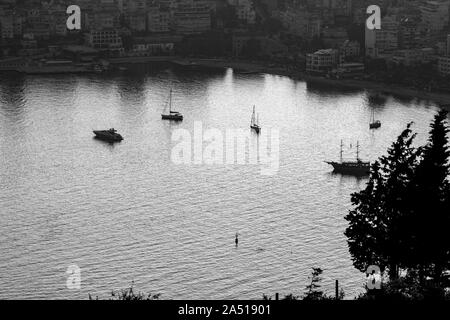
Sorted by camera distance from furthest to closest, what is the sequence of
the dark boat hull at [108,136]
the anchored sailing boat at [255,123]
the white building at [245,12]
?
the white building at [245,12] < the anchored sailing boat at [255,123] < the dark boat hull at [108,136]

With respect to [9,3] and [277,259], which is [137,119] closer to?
[277,259]

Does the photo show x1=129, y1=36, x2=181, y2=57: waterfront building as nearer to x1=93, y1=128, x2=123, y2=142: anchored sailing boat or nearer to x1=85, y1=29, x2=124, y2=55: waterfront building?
x1=85, y1=29, x2=124, y2=55: waterfront building

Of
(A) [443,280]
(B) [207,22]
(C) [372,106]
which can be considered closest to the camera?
(A) [443,280]

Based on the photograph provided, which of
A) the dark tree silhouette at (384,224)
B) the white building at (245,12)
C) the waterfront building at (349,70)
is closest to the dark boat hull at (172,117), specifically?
the waterfront building at (349,70)

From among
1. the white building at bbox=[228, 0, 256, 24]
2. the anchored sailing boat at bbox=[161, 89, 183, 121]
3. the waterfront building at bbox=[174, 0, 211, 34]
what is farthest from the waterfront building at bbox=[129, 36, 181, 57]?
the anchored sailing boat at bbox=[161, 89, 183, 121]

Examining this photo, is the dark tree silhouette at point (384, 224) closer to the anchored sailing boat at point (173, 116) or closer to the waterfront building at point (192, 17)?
the anchored sailing boat at point (173, 116)

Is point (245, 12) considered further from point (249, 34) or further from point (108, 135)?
point (108, 135)
